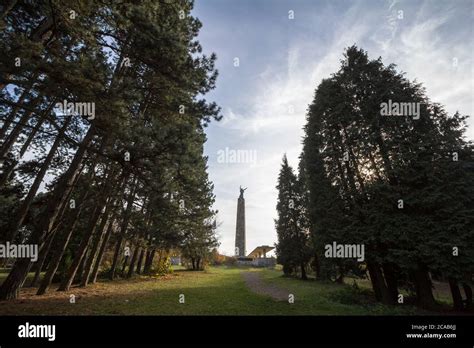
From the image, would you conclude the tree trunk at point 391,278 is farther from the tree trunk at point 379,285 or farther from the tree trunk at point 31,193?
the tree trunk at point 31,193

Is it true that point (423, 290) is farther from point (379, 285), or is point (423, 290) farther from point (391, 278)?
point (379, 285)

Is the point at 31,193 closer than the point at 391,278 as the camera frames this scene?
No

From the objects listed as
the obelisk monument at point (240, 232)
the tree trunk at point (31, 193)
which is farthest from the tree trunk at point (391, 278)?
the obelisk monument at point (240, 232)

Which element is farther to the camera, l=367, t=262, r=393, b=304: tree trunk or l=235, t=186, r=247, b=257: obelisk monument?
l=235, t=186, r=247, b=257: obelisk monument

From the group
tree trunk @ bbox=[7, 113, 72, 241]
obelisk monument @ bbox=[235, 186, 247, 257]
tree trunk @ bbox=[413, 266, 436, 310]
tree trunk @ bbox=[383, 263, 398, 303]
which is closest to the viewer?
tree trunk @ bbox=[413, 266, 436, 310]

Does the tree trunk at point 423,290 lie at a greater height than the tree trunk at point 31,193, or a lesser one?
lesser

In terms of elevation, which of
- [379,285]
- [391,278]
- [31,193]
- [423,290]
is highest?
[31,193]

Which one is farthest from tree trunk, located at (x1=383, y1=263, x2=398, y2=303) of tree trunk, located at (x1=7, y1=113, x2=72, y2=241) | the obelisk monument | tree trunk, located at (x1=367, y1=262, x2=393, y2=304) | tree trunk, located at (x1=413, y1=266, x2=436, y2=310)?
the obelisk monument

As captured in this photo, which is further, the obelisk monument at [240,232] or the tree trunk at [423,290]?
the obelisk monument at [240,232]

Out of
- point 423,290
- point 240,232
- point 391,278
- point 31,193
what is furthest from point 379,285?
point 240,232

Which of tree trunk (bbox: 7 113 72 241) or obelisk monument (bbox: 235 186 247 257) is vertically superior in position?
tree trunk (bbox: 7 113 72 241)

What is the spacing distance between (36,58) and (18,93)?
18.0 feet

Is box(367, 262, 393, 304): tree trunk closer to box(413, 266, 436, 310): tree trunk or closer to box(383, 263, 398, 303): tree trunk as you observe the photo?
box(383, 263, 398, 303): tree trunk
